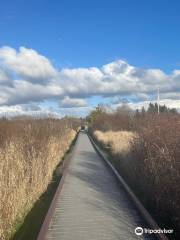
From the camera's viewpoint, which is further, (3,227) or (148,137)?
(148,137)

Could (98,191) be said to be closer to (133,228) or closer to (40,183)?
(40,183)

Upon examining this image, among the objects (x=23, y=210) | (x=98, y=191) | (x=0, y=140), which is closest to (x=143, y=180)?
(x=98, y=191)

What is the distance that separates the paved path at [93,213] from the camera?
760 cm

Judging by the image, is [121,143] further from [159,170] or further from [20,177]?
[20,177]

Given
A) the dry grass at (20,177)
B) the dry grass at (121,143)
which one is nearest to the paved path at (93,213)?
the dry grass at (20,177)

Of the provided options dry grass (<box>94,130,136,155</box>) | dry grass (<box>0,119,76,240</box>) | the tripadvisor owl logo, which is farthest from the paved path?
dry grass (<box>94,130,136,155</box>)

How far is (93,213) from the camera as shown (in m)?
9.28

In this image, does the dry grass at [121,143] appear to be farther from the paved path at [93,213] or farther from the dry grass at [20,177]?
the paved path at [93,213]

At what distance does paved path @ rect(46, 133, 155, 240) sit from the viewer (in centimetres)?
760

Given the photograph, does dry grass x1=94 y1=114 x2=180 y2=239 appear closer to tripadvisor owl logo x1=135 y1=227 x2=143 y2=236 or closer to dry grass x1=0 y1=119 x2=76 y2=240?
tripadvisor owl logo x1=135 y1=227 x2=143 y2=236

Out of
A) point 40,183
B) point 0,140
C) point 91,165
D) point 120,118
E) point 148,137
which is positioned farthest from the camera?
point 120,118

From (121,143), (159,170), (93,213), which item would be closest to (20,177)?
(93,213)

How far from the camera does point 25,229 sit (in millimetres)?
8414

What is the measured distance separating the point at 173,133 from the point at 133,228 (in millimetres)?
3730
